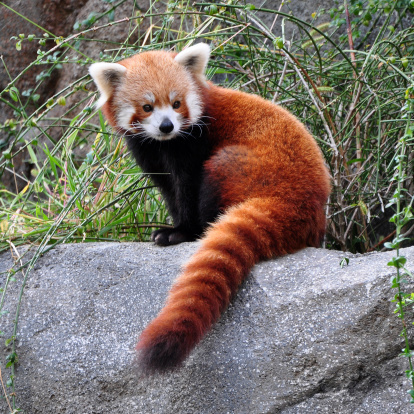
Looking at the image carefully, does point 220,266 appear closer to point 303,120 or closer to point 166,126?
point 166,126

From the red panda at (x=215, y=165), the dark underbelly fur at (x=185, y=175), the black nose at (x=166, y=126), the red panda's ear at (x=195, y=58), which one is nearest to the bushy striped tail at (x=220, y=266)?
the red panda at (x=215, y=165)

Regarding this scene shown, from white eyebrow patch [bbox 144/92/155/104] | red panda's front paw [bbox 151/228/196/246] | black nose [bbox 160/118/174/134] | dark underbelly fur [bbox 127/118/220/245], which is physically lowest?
Result: red panda's front paw [bbox 151/228/196/246]

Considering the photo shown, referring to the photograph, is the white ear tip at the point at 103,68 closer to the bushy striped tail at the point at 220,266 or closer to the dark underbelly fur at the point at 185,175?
the dark underbelly fur at the point at 185,175

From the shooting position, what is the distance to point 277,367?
85.9 inches

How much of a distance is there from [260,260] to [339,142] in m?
1.27

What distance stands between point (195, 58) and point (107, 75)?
504mm

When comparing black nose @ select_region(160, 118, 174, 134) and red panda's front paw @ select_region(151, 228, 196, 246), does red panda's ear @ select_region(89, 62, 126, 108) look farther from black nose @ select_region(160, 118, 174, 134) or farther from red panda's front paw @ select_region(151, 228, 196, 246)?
red panda's front paw @ select_region(151, 228, 196, 246)

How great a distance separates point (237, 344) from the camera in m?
2.25

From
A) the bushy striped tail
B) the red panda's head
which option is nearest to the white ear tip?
the red panda's head

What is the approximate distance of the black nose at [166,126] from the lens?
9.59 feet

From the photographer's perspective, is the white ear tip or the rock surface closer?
the rock surface

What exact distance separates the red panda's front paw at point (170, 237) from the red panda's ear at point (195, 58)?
0.90 m

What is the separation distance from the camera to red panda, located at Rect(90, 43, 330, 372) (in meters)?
2.36

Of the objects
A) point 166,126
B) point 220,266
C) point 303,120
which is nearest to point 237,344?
point 220,266
